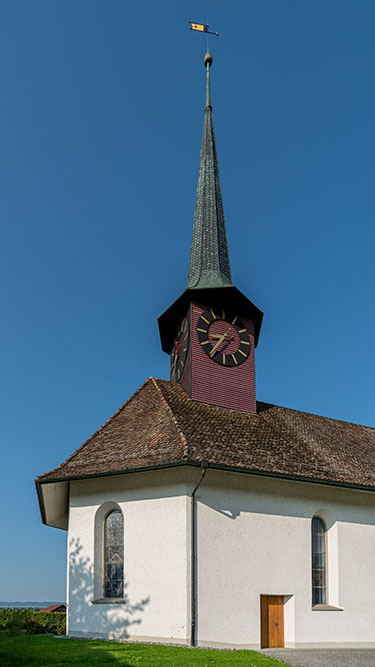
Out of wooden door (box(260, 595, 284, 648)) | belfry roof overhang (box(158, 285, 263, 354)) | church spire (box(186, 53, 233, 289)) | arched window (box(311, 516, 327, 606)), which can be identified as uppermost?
church spire (box(186, 53, 233, 289))

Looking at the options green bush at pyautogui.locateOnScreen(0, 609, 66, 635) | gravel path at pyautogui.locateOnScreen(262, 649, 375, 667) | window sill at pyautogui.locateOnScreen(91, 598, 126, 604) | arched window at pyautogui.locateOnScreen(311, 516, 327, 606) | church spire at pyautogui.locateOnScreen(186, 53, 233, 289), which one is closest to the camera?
gravel path at pyautogui.locateOnScreen(262, 649, 375, 667)

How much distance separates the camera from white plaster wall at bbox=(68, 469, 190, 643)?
1450 centimetres

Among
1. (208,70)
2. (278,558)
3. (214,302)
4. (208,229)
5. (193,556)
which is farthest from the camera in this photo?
(208,70)

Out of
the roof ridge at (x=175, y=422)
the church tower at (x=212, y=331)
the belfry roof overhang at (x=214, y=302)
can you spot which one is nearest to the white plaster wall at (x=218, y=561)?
the roof ridge at (x=175, y=422)

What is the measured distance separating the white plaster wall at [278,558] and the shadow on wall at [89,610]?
189cm

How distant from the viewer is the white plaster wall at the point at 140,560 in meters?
14.5

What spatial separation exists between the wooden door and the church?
0.04 m

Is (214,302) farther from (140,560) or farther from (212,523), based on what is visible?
(140,560)

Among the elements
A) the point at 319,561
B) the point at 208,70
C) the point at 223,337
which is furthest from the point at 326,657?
the point at 208,70

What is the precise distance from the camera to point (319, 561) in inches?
685

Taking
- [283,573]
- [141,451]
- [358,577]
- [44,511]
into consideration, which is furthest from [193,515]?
[44,511]

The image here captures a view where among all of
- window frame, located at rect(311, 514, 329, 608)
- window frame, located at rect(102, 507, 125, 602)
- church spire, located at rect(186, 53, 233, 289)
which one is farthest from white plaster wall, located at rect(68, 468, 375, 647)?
church spire, located at rect(186, 53, 233, 289)

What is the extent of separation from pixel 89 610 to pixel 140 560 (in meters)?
2.01

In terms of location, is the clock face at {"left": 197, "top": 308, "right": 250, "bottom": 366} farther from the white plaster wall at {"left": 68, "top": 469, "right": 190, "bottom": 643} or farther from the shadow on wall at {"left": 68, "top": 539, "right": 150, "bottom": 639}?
the shadow on wall at {"left": 68, "top": 539, "right": 150, "bottom": 639}
